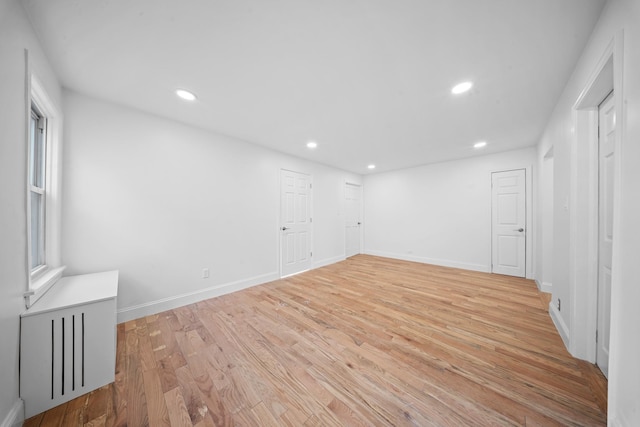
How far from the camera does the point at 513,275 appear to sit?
12.7 ft

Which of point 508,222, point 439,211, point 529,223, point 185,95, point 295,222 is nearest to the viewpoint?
point 185,95

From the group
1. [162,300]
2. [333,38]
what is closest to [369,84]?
[333,38]

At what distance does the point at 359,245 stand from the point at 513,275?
3.31m

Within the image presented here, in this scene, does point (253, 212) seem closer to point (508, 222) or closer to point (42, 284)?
point (42, 284)

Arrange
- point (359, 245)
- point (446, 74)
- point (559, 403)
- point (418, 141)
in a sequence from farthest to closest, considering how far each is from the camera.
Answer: point (359, 245) < point (418, 141) < point (446, 74) < point (559, 403)

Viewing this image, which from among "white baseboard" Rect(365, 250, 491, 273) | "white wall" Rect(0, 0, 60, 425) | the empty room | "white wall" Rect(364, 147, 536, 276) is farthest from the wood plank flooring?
"white wall" Rect(364, 147, 536, 276)

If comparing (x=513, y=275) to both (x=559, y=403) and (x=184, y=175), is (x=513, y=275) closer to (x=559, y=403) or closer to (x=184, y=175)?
(x=559, y=403)

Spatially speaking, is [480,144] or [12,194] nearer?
[12,194]

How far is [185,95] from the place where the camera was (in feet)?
6.82

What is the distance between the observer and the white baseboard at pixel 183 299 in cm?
229

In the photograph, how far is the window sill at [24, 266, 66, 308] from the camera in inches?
51.5

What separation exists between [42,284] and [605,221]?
4.04 meters

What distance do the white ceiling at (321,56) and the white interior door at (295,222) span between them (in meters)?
1.51

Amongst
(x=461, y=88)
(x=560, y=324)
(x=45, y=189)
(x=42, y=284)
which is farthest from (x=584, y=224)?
(x=45, y=189)
